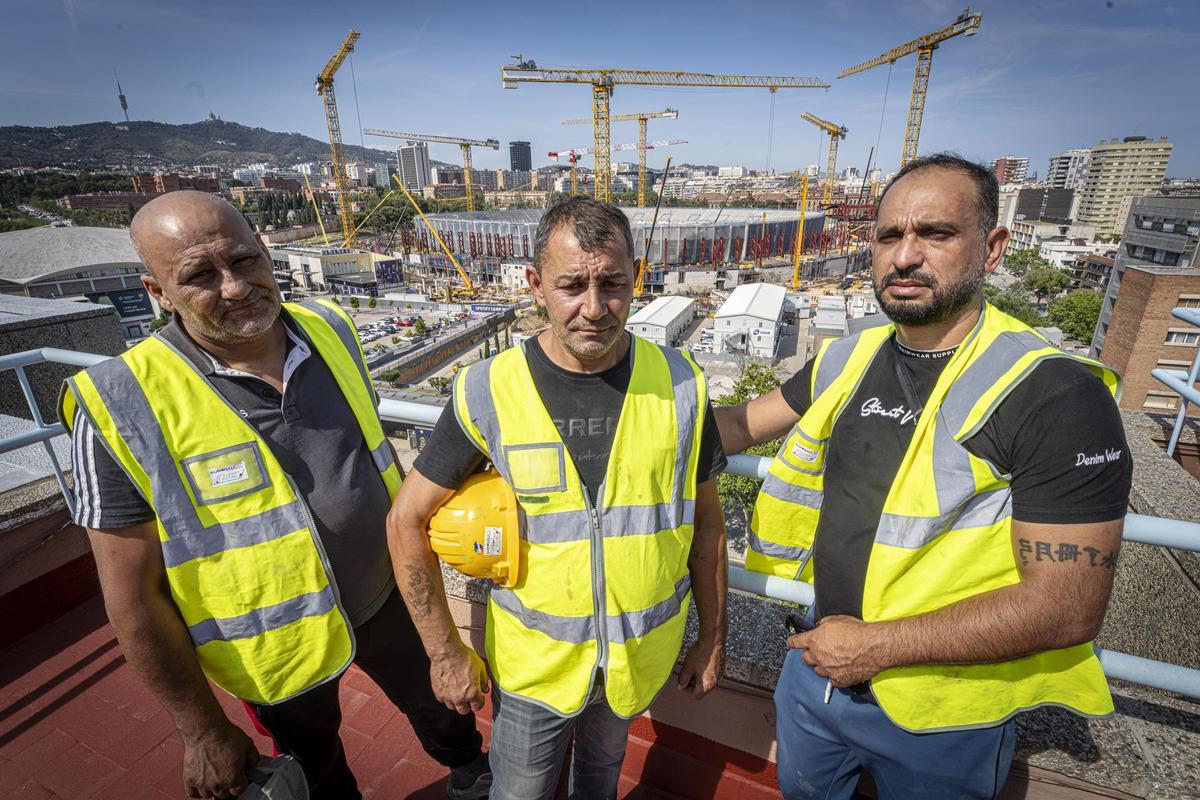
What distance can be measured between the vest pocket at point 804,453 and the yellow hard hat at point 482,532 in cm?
85

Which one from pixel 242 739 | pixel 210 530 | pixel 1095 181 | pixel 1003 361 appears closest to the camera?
pixel 1003 361

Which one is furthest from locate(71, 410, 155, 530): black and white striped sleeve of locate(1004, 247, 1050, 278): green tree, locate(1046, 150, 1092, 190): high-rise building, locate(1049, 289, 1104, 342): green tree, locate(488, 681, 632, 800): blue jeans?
locate(1046, 150, 1092, 190): high-rise building

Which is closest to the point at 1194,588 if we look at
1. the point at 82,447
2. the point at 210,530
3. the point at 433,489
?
the point at 433,489

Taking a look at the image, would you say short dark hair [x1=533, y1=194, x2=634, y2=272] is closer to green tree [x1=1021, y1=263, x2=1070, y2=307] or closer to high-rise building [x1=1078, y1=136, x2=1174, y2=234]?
green tree [x1=1021, y1=263, x2=1070, y2=307]

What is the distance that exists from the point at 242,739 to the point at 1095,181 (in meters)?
126

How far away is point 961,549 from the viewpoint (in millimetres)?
1272

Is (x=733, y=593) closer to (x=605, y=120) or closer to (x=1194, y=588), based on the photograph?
(x=1194, y=588)

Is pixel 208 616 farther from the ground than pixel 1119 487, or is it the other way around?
pixel 1119 487

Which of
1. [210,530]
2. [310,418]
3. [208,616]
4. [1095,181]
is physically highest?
[1095,181]

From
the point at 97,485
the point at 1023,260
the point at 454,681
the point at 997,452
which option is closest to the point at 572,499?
the point at 454,681

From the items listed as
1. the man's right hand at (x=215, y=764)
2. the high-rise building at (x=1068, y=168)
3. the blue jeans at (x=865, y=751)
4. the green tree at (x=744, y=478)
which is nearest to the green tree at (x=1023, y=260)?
the green tree at (x=744, y=478)

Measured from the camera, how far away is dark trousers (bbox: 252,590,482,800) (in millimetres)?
1740

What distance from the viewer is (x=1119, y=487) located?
1105 millimetres

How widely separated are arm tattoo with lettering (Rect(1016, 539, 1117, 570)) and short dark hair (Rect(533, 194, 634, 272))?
120cm
